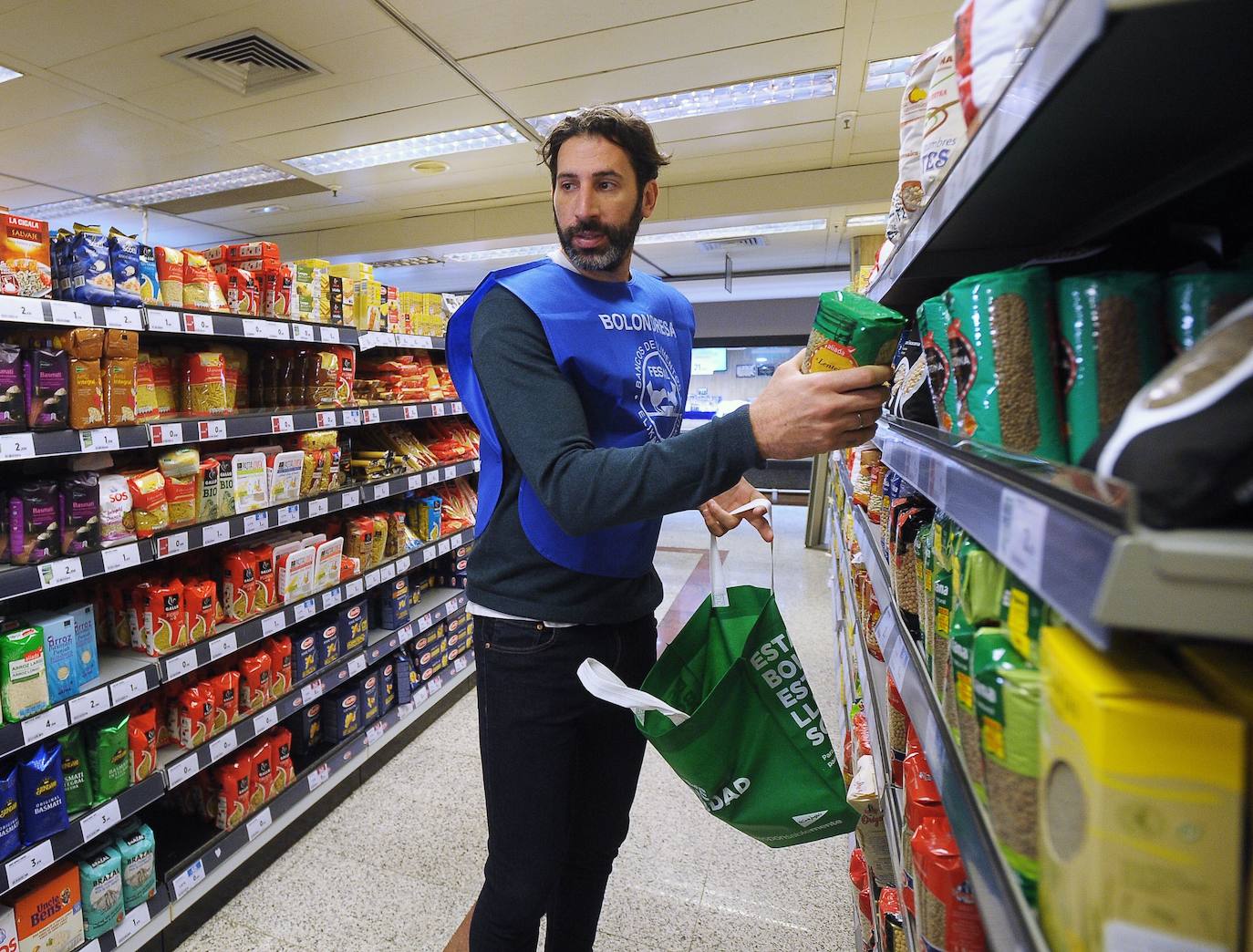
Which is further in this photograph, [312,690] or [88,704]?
[312,690]

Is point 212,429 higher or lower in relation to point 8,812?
higher

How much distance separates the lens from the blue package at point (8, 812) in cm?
158

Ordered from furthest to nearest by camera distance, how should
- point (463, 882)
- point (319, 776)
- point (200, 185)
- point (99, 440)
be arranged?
point (200, 185) → point (319, 776) → point (463, 882) → point (99, 440)

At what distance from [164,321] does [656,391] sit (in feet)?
4.82

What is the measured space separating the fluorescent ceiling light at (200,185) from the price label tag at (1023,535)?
607cm

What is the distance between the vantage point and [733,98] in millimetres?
4156

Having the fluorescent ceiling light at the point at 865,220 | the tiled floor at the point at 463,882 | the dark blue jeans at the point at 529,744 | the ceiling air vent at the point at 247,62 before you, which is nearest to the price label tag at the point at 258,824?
the tiled floor at the point at 463,882

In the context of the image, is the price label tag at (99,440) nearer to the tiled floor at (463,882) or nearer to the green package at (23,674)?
the green package at (23,674)

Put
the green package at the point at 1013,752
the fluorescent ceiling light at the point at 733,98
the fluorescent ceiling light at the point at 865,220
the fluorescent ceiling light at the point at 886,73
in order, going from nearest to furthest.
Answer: the green package at the point at 1013,752 < the fluorescent ceiling light at the point at 886,73 < the fluorescent ceiling light at the point at 733,98 < the fluorescent ceiling light at the point at 865,220

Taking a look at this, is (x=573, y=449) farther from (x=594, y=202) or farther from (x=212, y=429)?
(x=212, y=429)

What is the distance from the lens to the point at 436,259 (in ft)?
26.4

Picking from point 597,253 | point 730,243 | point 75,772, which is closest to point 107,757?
point 75,772

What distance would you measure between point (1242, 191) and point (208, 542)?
2.38 m

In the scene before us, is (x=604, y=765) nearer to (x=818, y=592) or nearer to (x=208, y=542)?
(x=208, y=542)
